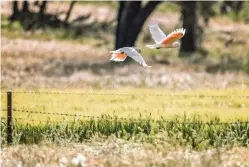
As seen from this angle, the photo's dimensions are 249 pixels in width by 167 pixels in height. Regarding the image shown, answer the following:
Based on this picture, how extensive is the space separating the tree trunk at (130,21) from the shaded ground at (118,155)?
1255 centimetres

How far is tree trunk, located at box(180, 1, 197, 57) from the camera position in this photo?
991 inches

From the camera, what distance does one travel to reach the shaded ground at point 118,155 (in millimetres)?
8625

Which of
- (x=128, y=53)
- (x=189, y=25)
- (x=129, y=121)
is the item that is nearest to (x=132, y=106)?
(x=129, y=121)

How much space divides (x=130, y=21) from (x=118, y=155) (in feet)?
45.7

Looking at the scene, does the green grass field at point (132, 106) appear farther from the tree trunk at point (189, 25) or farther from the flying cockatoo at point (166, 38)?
the tree trunk at point (189, 25)

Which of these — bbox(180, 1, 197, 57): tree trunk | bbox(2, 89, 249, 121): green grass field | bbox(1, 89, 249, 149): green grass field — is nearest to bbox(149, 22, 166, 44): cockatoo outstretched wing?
bbox(1, 89, 249, 149): green grass field

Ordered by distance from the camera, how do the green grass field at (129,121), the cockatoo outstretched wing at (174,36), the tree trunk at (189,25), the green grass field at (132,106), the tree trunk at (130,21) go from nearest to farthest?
the cockatoo outstretched wing at (174,36), the green grass field at (129,121), the green grass field at (132,106), the tree trunk at (130,21), the tree trunk at (189,25)

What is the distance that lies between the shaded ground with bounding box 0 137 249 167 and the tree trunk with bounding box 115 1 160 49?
1255cm

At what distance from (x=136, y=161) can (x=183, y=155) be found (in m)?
0.66

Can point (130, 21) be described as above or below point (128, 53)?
above

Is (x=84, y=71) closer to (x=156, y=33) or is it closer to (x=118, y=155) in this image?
(x=118, y=155)

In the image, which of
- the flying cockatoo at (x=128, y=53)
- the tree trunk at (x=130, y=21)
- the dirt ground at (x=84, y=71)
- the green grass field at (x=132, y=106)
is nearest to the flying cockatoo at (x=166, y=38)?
the flying cockatoo at (x=128, y=53)

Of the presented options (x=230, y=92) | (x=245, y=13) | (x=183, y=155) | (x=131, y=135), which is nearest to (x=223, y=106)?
(x=230, y=92)

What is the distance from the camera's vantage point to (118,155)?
9.15 metres
